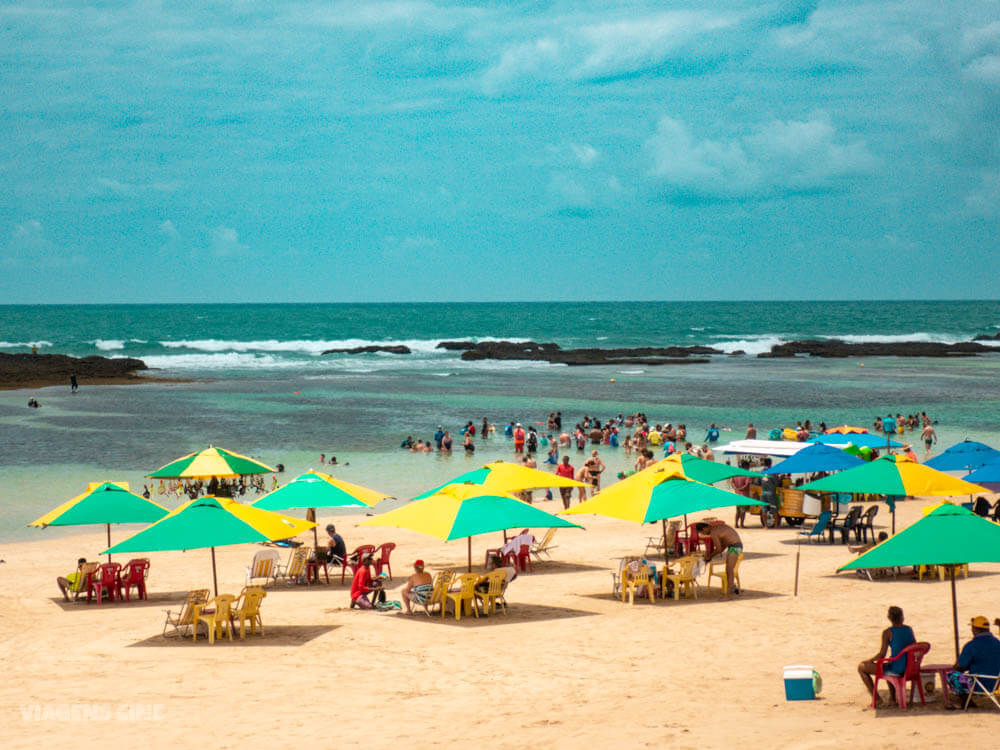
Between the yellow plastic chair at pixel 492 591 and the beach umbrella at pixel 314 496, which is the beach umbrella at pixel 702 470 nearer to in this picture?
the yellow plastic chair at pixel 492 591

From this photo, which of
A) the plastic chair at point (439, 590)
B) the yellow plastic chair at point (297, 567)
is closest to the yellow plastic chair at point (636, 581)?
the plastic chair at point (439, 590)

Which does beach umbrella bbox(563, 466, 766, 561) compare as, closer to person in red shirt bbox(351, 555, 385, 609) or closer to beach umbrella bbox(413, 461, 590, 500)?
beach umbrella bbox(413, 461, 590, 500)

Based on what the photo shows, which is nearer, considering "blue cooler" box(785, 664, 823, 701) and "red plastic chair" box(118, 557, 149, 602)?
"blue cooler" box(785, 664, 823, 701)

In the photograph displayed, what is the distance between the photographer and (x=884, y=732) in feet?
A: 26.0

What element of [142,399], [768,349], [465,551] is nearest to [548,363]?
[768,349]

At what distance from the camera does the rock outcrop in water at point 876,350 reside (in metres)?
86.1

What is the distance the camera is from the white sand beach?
27.7 ft

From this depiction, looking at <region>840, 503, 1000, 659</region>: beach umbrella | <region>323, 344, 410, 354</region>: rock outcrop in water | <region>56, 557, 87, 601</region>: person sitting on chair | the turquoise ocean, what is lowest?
<region>56, 557, 87, 601</region>: person sitting on chair

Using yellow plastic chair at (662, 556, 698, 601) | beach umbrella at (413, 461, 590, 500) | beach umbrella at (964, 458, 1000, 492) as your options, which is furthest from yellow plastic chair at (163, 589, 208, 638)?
beach umbrella at (964, 458, 1000, 492)

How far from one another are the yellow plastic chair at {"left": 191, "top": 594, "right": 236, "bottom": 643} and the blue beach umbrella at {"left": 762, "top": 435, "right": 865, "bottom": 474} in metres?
10.3

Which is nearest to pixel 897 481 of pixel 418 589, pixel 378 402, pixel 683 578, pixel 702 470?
pixel 702 470

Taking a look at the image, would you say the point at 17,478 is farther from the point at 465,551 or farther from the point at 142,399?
the point at 142,399

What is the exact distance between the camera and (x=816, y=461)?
18.9 meters

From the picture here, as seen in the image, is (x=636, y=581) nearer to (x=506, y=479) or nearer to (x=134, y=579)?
(x=506, y=479)
